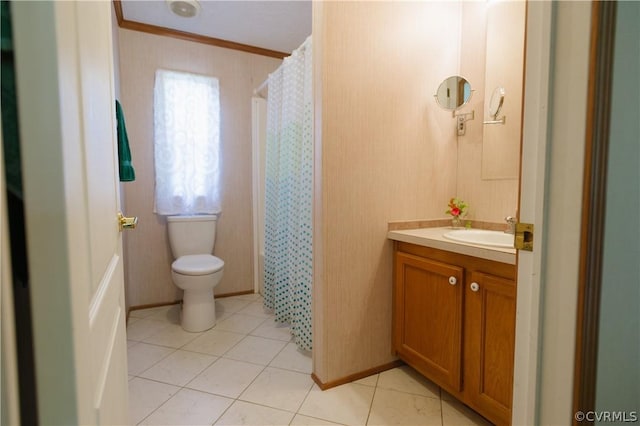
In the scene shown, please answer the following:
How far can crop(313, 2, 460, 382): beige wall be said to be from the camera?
1634 mm

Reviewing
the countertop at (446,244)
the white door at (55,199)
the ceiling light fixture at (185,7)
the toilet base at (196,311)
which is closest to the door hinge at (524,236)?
the countertop at (446,244)

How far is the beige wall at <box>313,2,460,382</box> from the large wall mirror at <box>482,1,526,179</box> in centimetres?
23

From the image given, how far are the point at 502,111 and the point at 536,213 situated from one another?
138cm

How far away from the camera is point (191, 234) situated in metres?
2.77

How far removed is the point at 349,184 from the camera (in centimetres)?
169

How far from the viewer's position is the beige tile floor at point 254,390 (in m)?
1.48

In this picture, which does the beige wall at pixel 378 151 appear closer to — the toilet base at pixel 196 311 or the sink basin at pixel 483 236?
the sink basin at pixel 483 236

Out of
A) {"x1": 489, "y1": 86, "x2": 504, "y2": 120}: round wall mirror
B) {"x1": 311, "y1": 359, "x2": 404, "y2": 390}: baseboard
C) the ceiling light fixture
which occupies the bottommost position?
{"x1": 311, "y1": 359, "x2": 404, "y2": 390}: baseboard

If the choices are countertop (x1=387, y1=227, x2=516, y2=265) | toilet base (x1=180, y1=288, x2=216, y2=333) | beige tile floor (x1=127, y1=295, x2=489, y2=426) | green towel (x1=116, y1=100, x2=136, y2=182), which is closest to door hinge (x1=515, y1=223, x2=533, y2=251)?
countertop (x1=387, y1=227, x2=516, y2=265)

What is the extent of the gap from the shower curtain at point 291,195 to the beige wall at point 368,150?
362 mm

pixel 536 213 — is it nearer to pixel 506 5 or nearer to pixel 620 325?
pixel 620 325

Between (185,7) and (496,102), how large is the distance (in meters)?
2.22

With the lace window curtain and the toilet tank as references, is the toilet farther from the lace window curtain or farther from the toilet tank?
the lace window curtain

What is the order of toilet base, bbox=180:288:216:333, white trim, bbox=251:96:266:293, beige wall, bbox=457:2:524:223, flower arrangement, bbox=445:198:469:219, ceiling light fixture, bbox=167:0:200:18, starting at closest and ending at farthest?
1. beige wall, bbox=457:2:524:223
2. flower arrangement, bbox=445:198:469:219
3. ceiling light fixture, bbox=167:0:200:18
4. toilet base, bbox=180:288:216:333
5. white trim, bbox=251:96:266:293
